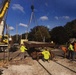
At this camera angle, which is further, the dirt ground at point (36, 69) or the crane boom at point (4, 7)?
the crane boom at point (4, 7)

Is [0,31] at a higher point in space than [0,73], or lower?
higher

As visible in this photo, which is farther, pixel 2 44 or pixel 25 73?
pixel 2 44

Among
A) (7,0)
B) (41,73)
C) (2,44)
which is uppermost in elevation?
(7,0)

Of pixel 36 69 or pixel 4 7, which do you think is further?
pixel 4 7

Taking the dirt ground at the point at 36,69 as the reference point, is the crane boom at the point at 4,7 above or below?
above

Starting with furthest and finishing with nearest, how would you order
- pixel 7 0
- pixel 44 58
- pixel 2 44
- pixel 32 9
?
pixel 32 9, pixel 2 44, pixel 44 58, pixel 7 0

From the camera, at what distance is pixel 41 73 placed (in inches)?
529

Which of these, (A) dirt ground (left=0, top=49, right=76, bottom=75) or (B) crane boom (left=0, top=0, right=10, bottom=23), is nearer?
(A) dirt ground (left=0, top=49, right=76, bottom=75)

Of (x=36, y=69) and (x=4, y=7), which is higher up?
(x=4, y=7)

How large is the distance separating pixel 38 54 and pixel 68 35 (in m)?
43.2

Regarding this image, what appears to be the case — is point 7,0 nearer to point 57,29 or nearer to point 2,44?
point 2,44

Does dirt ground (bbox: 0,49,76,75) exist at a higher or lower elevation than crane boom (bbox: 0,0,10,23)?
lower

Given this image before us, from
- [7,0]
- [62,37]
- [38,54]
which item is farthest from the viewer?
[62,37]

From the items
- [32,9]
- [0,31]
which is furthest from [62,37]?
[0,31]
